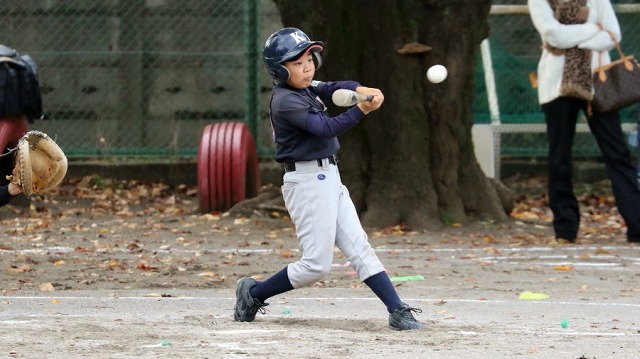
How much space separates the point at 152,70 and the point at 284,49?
9.51 meters

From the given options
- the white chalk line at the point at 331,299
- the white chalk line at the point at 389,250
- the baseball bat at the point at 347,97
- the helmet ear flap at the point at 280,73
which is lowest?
the white chalk line at the point at 389,250

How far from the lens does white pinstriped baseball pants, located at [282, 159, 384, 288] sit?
24.3 feet

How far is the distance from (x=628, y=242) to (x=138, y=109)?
6.91 m

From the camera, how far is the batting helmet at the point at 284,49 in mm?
7406

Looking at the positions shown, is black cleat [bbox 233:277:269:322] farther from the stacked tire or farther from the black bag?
the stacked tire

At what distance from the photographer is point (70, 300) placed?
29.1 feet

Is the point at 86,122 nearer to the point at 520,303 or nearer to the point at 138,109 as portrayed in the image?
the point at 138,109

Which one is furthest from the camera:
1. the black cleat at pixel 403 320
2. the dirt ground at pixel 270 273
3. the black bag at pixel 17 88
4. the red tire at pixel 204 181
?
the red tire at pixel 204 181

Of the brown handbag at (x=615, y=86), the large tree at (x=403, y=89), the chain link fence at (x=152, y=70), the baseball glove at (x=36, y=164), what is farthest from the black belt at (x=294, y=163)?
the chain link fence at (x=152, y=70)

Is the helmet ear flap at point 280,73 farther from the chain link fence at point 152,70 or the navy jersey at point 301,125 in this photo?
the chain link fence at point 152,70

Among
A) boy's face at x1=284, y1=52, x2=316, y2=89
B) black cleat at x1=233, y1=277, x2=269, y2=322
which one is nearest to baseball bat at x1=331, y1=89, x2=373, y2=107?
boy's face at x1=284, y1=52, x2=316, y2=89

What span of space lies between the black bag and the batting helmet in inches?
239

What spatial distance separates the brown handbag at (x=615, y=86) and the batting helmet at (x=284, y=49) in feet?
15.2

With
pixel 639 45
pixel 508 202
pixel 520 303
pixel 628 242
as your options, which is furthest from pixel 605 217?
pixel 520 303
